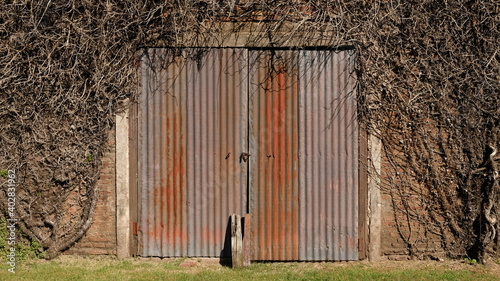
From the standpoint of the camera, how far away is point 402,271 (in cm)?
580

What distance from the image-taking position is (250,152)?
19.8ft

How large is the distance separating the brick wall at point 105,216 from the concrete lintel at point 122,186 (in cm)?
7

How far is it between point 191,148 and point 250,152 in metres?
0.70

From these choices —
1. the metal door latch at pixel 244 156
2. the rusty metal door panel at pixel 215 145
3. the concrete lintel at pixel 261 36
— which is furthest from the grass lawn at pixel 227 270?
the concrete lintel at pixel 261 36

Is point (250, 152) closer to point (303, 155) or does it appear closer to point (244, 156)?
point (244, 156)

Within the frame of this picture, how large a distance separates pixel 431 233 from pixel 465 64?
203 cm

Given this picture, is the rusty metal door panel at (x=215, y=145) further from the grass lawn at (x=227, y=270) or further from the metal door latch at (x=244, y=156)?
the grass lawn at (x=227, y=270)

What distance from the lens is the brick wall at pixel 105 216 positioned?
610cm

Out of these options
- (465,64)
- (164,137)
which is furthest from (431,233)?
(164,137)

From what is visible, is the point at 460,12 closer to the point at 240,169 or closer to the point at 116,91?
the point at 240,169

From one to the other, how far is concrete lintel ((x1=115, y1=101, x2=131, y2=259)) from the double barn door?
16 centimetres

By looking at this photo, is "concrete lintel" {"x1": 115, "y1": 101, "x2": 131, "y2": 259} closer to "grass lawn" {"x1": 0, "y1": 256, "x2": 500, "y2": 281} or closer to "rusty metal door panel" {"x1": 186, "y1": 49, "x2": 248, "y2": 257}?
"grass lawn" {"x1": 0, "y1": 256, "x2": 500, "y2": 281}

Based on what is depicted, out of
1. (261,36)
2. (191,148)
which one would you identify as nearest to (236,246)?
(191,148)

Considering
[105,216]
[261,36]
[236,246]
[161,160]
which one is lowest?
[236,246]
